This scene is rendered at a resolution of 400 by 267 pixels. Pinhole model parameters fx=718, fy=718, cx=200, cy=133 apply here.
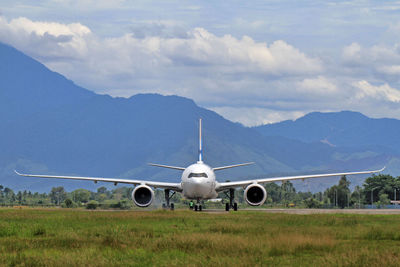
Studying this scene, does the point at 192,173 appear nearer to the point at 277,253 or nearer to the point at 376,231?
the point at 376,231

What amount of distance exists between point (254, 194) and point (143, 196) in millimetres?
9763

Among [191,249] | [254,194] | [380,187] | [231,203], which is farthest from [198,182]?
[380,187]

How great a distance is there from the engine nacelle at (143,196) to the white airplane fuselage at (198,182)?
305 centimetres

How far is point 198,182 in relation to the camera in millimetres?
60844

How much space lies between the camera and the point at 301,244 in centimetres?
2462

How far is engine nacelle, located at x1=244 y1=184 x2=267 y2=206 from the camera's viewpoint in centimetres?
6209

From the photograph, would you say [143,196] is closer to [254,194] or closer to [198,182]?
[198,182]

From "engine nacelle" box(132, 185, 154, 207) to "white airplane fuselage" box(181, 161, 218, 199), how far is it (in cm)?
305

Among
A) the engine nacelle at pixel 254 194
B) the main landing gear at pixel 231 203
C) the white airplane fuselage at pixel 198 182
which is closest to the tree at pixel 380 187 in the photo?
the main landing gear at pixel 231 203

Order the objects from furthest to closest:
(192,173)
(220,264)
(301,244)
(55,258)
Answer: (192,173), (301,244), (55,258), (220,264)

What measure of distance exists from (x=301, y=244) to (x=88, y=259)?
787 centimetres

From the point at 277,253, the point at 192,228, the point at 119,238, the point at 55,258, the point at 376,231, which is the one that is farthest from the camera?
the point at 192,228

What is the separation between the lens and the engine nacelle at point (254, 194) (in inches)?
2445

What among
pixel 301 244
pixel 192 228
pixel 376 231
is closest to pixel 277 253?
pixel 301 244
